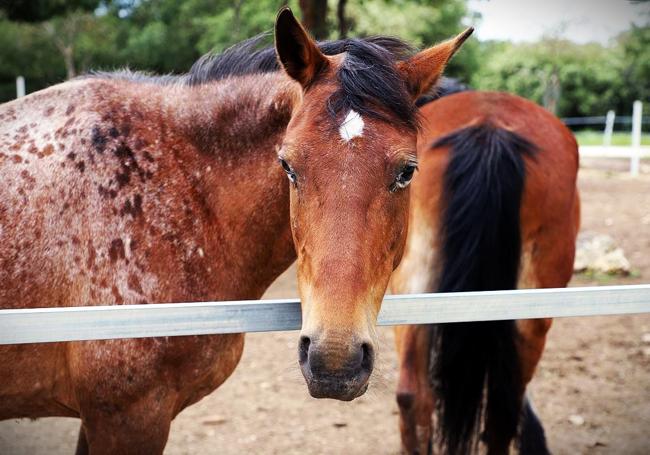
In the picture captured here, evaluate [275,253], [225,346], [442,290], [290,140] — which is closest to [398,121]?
[290,140]

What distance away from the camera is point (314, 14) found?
7559mm

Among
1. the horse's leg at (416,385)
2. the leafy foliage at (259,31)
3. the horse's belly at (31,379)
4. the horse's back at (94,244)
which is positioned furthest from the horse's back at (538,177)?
the leafy foliage at (259,31)

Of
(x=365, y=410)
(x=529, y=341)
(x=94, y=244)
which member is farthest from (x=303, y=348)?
(x=365, y=410)

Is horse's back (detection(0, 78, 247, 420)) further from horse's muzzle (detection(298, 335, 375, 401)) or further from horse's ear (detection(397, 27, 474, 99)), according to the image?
horse's ear (detection(397, 27, 474, 99))

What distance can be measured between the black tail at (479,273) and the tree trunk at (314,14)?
4917mm

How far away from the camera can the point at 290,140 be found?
1855mm

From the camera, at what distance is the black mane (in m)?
1.87

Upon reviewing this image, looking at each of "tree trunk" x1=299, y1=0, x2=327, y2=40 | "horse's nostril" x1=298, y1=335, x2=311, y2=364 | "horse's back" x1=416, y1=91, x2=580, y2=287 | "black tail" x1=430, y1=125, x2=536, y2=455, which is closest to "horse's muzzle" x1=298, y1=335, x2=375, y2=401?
"horse's nostril" x1=298, y1=335, x2=311, y2=364

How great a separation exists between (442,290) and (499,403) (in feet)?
2.18

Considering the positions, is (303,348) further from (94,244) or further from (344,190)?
(94,244)

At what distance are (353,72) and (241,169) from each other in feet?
2.22

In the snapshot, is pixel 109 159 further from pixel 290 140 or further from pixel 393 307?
pixel 393 307

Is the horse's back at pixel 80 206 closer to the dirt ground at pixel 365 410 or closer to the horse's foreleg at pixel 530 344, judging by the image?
the horse's foreleg at pixel 530 344

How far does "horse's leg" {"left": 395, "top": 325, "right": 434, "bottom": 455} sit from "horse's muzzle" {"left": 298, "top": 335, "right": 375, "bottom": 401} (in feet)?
4.85
